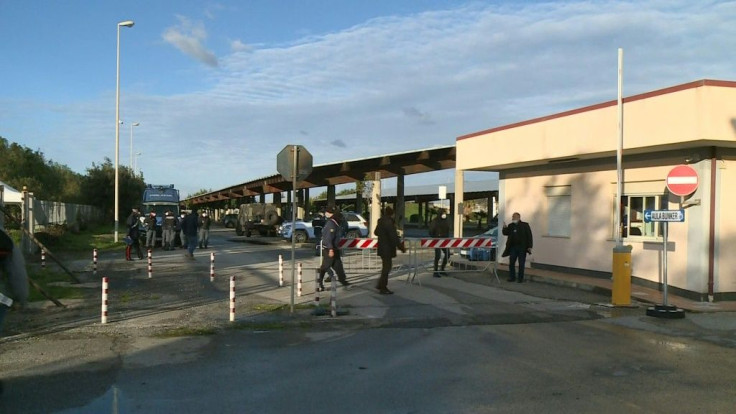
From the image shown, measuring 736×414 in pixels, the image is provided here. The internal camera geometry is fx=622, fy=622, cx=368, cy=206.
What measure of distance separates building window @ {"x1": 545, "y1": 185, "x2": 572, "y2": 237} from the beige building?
0.10 ft

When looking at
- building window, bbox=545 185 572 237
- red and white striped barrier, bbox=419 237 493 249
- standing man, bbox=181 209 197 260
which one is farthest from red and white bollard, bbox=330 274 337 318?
standing man, bbox=181 209 197 260

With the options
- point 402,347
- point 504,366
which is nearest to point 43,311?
point 402,347

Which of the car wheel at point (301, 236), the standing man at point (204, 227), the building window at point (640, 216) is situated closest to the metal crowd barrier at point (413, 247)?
the building window at point (640, 216)

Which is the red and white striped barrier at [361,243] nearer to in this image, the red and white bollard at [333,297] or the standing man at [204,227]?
the red and white bollard at [333,297]

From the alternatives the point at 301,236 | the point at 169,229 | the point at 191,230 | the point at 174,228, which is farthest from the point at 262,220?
the point at 191,230

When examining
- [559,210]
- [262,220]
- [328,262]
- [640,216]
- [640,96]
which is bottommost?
[328,262]

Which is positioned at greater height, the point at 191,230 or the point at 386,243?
the point at 386,243

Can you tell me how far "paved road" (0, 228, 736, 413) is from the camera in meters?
6.18

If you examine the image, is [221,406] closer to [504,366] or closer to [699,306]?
[504,366]

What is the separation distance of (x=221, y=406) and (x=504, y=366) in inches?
138

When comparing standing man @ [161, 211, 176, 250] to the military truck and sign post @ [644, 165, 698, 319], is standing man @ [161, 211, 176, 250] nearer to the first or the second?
the military truck

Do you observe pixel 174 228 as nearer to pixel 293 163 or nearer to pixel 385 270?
pixel 385 270

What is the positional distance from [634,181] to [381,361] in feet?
33.1

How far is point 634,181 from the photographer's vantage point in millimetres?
15281
